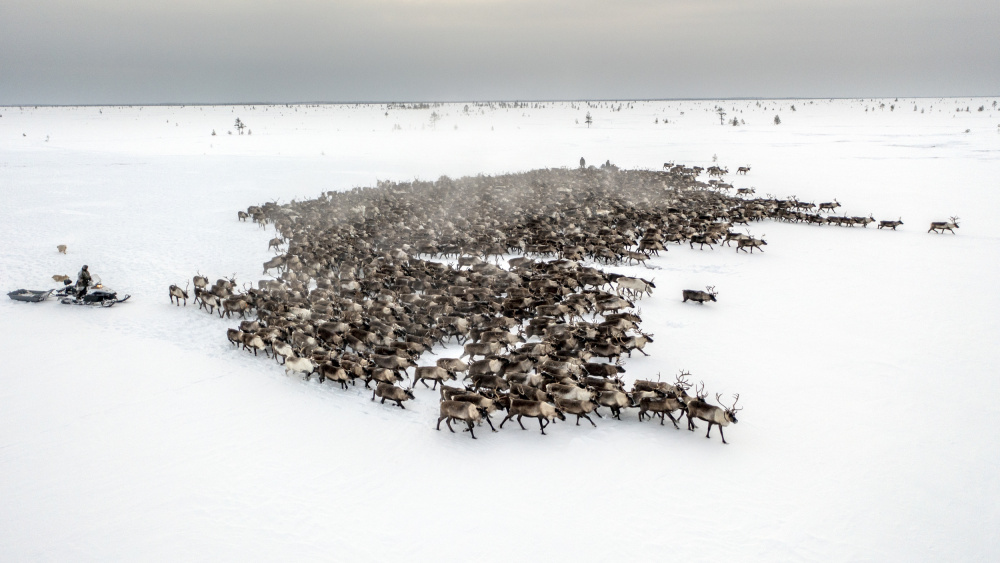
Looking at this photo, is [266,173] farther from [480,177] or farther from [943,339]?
[943,339]

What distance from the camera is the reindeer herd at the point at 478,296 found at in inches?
408

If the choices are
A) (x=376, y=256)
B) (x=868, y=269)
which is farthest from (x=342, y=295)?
(x=868, y=269)

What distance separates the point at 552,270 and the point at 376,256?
7092 millimetres

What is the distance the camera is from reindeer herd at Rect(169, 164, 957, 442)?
408 inches

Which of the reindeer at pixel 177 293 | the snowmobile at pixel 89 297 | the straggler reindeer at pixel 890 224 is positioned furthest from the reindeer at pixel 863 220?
the snowmobile at pixel 89 297

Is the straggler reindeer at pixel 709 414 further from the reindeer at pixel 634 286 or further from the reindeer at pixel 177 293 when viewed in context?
the reindeer at pixel 177 293

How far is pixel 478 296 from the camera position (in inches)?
633

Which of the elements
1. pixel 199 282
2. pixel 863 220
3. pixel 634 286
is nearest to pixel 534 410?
pixel 634 286

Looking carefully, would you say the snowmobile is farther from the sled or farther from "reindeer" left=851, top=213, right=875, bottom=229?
"reindeer" left=851, top=213, right=875, bottom=229

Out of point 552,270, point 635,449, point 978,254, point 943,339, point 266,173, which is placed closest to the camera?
point 635,449

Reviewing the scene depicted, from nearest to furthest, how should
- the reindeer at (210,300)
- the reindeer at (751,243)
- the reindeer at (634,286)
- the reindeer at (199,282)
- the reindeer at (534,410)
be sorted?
1. the reindeer at (534,410)
2. the reindeer at (210,300)
3. the reindeer at (634,286)
4. the reindeer at (199,282)
5. the reindeer at (751,243)

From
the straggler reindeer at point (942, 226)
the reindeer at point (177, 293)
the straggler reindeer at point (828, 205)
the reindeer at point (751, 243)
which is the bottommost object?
the reindeer at point (177, 293)

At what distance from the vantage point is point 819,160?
44.9 metres

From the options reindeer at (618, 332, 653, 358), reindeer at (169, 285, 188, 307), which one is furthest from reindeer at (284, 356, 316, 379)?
reindeer at (618, 332, 653, 358)
